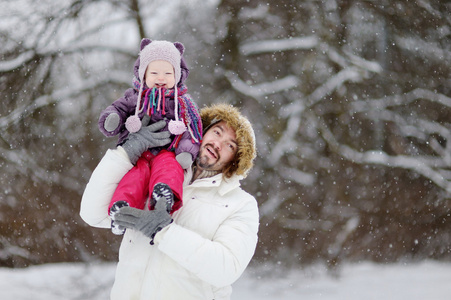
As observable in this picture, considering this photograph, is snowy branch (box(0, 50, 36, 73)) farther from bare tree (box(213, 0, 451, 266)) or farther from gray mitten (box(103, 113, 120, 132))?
gray mitten (box(103, 113, 120, 132))

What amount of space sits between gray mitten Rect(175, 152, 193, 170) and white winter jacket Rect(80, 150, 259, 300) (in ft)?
0.34

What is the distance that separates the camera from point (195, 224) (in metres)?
1.52

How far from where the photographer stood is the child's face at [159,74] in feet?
5.12

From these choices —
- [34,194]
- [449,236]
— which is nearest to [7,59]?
[34,194]

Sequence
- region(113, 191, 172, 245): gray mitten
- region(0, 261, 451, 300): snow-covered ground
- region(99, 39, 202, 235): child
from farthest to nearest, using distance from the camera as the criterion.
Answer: region(0, 261, 451, 300): snow-covered ground
region(99, 39, 202, 235): child
region(113, 191, 172, 245): gray mitten

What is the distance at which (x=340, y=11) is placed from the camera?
3.95 metres

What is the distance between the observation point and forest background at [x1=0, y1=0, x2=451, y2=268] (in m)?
3.82

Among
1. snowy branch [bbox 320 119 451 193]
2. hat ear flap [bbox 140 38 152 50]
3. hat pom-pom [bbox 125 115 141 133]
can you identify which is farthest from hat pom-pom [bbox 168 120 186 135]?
snowy branch [bbox 320 119 451 193]

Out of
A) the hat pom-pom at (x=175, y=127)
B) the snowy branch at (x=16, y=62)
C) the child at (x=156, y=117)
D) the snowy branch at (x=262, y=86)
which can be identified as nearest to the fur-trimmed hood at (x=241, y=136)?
the child at (x=156, y=117)

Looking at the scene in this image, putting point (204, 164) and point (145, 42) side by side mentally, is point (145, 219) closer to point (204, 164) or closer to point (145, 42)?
point (204, 164)

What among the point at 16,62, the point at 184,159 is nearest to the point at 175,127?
the point at 184,159

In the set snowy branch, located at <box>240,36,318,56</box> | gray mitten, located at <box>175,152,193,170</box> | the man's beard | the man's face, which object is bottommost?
gray mitten, located at <box>175,152,193,170</box>

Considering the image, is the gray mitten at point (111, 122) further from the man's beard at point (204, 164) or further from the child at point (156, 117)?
the man's beard at point (204, 164)

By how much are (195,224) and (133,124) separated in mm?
417
